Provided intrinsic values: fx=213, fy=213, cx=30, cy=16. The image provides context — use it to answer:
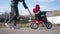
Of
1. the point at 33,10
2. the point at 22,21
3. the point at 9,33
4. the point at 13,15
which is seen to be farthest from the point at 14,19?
the point at 22,21

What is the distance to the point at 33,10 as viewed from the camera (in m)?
8.11

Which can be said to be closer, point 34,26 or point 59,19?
point 34,26

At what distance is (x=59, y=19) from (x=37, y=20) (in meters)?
3.42

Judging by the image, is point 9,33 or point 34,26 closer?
point 9,33

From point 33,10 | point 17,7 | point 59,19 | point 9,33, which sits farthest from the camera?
point 59,19

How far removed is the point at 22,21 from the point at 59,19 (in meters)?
2.04

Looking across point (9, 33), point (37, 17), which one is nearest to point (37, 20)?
point (37, 17)

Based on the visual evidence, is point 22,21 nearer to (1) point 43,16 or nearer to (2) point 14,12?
(1) point 43,16

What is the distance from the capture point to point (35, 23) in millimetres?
8297

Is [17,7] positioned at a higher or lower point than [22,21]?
higher

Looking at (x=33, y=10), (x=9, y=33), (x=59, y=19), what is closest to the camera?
(x=9, y=33)

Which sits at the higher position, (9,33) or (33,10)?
(33,10)

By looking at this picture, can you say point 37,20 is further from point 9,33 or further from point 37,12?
point 9,33

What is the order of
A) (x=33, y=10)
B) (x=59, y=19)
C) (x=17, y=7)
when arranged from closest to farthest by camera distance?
(x=17, y=7)
(x=33, y=10)
(x=59, y=19)
